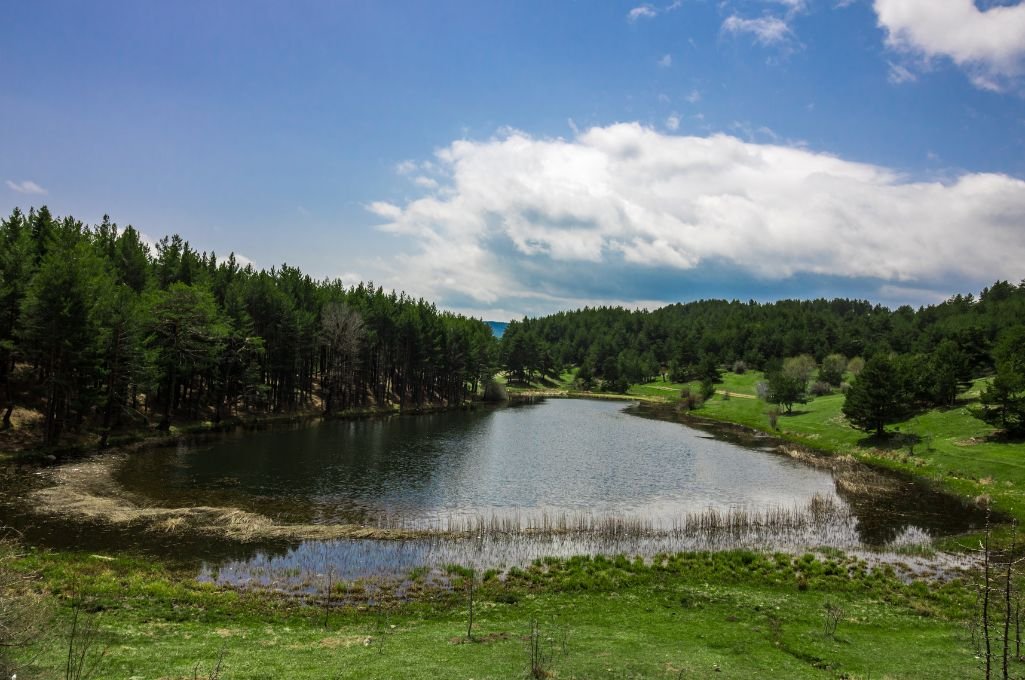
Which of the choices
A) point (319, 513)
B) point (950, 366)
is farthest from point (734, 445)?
point (319, 513)

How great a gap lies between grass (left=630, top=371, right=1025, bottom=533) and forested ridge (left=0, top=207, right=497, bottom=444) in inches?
2810

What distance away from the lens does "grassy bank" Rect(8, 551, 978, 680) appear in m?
17.3

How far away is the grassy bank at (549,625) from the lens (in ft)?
56.6

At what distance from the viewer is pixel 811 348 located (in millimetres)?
182875

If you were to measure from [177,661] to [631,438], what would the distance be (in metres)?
73.5

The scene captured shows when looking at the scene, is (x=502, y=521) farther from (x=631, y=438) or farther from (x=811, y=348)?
(x=811, y=348)

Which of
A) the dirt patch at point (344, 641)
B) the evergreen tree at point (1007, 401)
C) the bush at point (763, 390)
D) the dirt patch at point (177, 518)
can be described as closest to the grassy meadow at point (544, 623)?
the dirt patch at point (344, 641)

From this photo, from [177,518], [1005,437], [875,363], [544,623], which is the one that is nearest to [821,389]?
[875,363]

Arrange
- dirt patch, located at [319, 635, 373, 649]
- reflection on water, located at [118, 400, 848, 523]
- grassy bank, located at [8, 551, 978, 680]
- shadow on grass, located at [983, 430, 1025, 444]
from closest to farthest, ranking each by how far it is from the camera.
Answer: grassy bank, located at [8, 551, 978, 680], dirt patch, located at [319, 635, 373, 649], reflection on water, located at [118, 400, 848, 523], shadow on grass, located at [983, 430, 1025, 444]

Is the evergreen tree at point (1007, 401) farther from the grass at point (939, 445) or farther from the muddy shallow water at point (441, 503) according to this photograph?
the muddy shallow water at point (441, 503)

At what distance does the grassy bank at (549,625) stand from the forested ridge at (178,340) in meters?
33.7

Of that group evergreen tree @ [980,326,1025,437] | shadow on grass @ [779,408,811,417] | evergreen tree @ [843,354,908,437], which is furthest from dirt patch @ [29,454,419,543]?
shadow on grass @ [779,408,811,417]

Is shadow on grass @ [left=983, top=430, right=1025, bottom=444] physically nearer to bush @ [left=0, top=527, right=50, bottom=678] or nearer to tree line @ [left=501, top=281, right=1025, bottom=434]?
tree line @ [left=501, top=281, right=1025, bottom=434]

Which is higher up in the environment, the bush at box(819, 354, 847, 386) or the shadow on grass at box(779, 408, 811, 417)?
the bush at box(819, 354, 847, 386)
